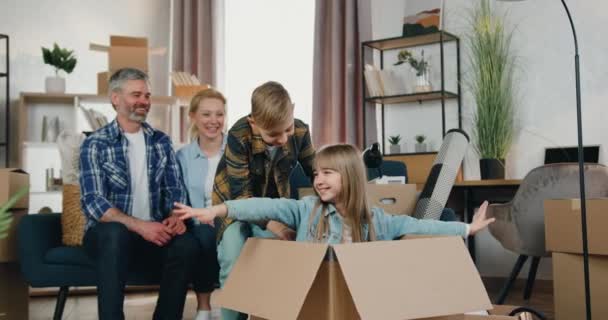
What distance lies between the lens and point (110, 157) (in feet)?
8.50

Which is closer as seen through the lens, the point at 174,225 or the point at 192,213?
the point at 192,213

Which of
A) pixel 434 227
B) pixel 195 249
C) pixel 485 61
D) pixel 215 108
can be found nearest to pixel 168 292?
pixel 195 249

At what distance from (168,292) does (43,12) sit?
358 centimetres

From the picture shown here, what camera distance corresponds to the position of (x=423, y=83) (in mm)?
4336

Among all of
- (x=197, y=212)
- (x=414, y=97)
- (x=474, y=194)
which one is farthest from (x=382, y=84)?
(x=197, y=212)

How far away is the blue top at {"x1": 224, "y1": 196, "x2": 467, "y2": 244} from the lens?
5.63 feet

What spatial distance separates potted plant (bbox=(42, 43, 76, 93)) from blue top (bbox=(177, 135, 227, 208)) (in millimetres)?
2347

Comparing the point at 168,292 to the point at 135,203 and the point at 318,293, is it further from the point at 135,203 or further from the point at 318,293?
the point at 318,293

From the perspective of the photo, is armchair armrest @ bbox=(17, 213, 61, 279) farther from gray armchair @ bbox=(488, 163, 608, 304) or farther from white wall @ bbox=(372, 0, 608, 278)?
white wall @ bbox=(372, 0, 608, 278)

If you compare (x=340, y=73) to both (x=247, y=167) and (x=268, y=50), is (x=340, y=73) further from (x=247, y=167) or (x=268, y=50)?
(x=247, y=167)

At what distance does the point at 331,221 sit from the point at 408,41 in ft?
9.66

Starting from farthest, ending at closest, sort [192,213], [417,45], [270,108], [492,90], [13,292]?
[417,45] → [492,90] → [13,292] → [270,108] → [192,213]

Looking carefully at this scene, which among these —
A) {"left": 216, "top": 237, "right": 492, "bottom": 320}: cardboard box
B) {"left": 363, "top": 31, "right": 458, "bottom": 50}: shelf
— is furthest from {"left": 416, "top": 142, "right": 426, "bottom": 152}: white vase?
{"left": 216, "top": 237, "right": 492, "bottom": 320}: cardboard box

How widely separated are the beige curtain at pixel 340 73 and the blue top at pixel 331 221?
2.76 metres
